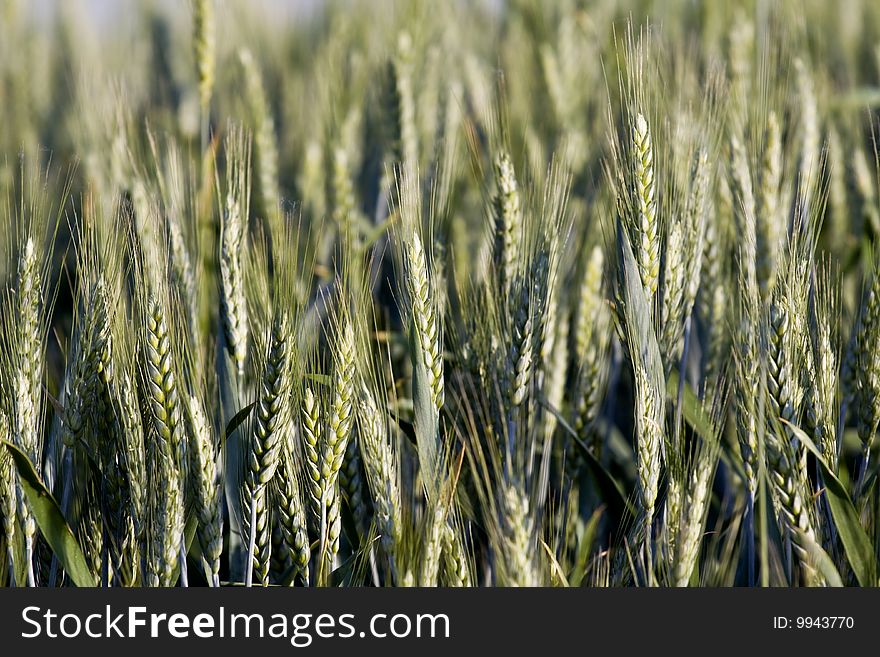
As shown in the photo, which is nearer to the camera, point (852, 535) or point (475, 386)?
point (852, 535)

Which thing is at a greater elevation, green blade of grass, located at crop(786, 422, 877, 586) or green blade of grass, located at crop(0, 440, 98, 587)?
green blade of grass, located at crop(0, 440, 98, 587)

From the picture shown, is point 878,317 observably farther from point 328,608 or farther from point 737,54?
point 737,54

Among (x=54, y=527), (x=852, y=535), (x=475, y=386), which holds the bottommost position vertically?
(x=852, y=535)

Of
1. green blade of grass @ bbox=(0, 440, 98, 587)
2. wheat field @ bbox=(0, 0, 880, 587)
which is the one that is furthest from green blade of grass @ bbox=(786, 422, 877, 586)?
green blade of grass @ bbox=(0, 440, 98, 587)

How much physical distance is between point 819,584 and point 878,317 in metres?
0.54

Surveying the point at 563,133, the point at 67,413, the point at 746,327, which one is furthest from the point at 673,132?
the point at 67,413

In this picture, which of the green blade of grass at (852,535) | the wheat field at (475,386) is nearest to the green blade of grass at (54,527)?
the wheat field at (475,386)

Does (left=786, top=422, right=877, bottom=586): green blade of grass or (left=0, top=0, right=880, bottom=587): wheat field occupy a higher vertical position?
(left=0, top=0, right=880, bottom=587): wheat field

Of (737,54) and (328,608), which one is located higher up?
(737,54)

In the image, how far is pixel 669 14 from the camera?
11.5 ft

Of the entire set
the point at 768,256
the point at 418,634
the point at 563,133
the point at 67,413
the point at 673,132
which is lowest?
the point at 418,634

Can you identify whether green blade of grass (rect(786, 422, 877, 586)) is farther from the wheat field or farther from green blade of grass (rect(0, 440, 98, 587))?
green blade of grass (rect(0, 440, 98, 587))

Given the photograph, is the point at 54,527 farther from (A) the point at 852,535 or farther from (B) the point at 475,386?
(A) the point at 852,535

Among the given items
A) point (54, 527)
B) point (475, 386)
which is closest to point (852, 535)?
point (475, 386)
